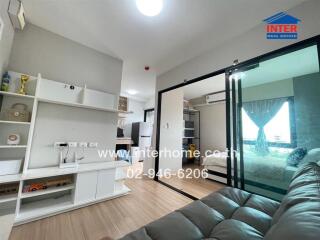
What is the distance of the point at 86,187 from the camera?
209 cm

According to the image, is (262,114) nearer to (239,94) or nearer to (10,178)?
(239,94)

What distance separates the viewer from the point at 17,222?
157cm

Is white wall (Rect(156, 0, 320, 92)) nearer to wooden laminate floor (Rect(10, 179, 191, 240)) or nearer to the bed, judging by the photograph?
the bed

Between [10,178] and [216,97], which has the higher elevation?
[216,97]

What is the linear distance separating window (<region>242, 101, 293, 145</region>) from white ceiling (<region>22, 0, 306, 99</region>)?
1.25m

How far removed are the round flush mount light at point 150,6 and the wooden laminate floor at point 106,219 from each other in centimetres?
259

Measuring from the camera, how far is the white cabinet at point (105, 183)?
7.27 feet

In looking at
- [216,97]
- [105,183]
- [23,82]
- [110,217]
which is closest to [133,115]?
[216,97]

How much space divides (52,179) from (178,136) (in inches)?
119

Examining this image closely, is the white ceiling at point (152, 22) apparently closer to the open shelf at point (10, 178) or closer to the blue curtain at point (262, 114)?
the blue curtain at point (262, 114)

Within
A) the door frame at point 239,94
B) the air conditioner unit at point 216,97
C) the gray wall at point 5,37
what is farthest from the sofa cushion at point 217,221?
the air conditioner unit at point 216,97

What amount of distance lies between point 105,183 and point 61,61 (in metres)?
2.16

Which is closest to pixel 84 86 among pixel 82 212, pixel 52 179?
pixel 52 179

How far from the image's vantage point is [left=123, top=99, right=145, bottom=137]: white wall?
5830 millimetres
